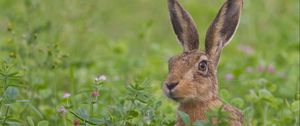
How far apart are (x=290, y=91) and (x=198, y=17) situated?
3.99m

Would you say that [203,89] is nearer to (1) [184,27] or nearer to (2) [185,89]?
(2) [185,89]

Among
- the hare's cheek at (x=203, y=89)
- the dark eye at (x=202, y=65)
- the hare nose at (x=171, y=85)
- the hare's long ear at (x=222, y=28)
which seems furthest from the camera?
the hare's long ear at (x=222, y=28)

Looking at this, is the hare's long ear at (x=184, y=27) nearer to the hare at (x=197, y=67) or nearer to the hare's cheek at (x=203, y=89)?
the hare at (x=197, y=67)

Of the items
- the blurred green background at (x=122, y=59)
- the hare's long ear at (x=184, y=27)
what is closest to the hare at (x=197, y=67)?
the hare's long ear at (x=184, y=27)

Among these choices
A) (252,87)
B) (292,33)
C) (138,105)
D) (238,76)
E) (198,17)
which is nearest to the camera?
(138,105)

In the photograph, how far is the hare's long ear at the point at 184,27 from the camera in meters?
6.83


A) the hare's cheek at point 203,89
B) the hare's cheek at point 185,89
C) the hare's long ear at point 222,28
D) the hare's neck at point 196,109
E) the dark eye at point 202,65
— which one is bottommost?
the hare's neck at point 196,109

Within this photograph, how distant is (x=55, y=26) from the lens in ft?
29.3

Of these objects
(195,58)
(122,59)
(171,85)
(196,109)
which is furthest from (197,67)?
(122,59)

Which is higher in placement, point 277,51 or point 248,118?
point 277,51

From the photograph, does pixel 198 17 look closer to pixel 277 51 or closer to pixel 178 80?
pixel 277 51

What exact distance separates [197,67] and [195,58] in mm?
69

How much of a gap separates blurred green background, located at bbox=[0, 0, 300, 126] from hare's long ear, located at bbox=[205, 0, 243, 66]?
32cm

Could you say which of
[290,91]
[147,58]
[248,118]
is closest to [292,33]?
[147,58]
